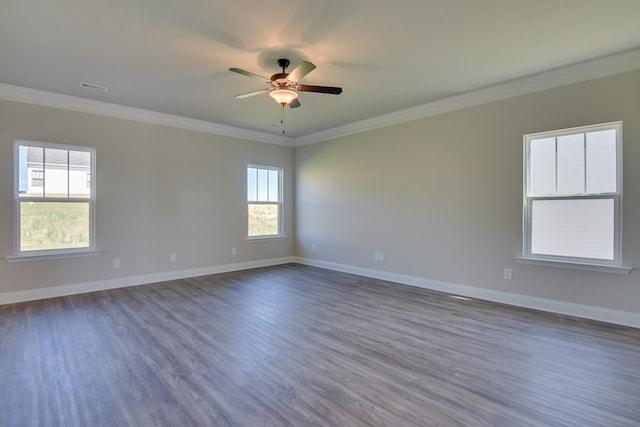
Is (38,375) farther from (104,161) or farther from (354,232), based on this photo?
(354,232)

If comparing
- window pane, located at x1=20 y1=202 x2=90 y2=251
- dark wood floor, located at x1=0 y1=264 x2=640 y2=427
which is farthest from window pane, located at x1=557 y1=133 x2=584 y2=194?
window pane, located at x1=20 y1=202 x2=90 y2=251

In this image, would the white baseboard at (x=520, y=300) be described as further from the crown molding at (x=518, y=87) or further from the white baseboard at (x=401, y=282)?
the crown molding at (x=518, y=87)

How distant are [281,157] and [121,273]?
11.9 ft

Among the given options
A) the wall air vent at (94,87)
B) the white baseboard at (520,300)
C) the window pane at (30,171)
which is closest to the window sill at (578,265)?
the white baseboard at (520,300)

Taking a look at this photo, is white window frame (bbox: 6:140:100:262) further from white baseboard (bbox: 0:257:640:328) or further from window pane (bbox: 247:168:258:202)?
window pane (bbox: 247:168:258:202)

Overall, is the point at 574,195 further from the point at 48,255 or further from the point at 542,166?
the point at 48,255

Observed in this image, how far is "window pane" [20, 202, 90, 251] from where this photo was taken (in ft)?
13.9

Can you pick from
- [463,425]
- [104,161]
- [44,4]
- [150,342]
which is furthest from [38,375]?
[104,161]

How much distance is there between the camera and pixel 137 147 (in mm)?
5035

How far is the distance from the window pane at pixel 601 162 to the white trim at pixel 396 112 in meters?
0.64

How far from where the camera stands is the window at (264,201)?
6.49 m

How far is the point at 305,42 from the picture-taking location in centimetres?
294

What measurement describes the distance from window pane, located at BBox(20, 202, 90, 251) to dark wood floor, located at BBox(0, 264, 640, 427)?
2.62 feet

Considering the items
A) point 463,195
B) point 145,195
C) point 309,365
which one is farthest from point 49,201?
point 463,195
